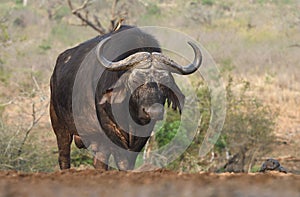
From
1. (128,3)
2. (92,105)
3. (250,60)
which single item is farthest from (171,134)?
(250,60)

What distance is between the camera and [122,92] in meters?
6.32

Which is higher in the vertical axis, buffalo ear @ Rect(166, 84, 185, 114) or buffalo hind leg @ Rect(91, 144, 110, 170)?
buffalo ear @ Rect(166, 84, 185, 114)

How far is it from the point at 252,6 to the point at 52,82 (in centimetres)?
3311

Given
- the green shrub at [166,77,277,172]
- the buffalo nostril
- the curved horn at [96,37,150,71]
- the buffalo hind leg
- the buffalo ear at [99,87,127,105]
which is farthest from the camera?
the green shrub at [166,77,277,172]

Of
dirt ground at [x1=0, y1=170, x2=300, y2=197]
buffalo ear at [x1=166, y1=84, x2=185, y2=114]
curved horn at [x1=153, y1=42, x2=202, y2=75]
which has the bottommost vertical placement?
dirt ground at [x1=0, y1=170, x2=300, y2=197]

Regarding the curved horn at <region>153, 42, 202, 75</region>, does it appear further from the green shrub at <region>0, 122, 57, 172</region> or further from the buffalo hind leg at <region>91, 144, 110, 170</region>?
the green shrub at <region>0, 122, 57, 172</region>

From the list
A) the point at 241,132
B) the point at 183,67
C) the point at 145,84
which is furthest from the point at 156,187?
the point at 241,132

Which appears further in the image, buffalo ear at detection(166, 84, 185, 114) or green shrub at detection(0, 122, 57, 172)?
green shrub at detection(0, 122, 57, 172)

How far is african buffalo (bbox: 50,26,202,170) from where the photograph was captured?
609cm

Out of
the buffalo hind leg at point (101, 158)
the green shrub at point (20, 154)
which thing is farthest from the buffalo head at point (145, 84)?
the green shrub at point (20, 154)

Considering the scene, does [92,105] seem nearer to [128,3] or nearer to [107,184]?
[107,184]

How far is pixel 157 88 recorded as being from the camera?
5973 millimetres

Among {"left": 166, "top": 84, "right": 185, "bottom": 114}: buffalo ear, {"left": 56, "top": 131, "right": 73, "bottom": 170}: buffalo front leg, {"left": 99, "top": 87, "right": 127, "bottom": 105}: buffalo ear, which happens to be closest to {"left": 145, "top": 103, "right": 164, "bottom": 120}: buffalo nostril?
{"left": 166, "top": 84, "right": 185, "bottom": 114}: buffalo ear

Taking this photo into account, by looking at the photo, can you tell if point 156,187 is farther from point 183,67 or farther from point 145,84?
point 183,67
